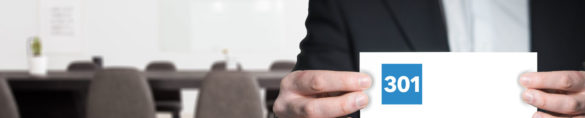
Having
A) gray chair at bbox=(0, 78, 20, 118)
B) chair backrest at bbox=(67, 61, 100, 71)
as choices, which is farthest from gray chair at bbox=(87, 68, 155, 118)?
chair backrest at bbox=(67, 61, 100, 71)

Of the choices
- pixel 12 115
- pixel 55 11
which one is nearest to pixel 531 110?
pixel 12 115

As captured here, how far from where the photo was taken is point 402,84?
810mm

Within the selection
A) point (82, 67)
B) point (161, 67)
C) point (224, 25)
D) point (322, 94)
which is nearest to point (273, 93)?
point (161, 67)

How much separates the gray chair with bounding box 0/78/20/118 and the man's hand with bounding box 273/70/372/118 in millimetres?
3020

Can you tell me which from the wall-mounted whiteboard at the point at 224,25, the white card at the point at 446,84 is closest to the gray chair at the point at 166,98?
the wall-mounted whiteboard at the point at 224,25

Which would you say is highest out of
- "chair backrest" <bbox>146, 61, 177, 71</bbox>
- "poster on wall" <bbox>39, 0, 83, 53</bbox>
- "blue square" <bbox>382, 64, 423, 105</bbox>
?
"poster on wall" <bbox>39, 0, 83, 53</bbox>

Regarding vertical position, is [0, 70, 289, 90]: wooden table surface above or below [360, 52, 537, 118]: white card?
below

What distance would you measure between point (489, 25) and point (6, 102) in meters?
3.23

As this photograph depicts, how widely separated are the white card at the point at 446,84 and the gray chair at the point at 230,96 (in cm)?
240

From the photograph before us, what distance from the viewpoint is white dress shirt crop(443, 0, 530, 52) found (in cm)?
108

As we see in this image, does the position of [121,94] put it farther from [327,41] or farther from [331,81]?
[331,81]

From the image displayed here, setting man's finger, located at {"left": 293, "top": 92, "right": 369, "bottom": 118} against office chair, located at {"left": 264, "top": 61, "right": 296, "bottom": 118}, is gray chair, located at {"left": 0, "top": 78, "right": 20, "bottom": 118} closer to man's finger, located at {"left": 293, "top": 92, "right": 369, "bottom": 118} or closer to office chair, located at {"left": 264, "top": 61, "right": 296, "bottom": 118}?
office chair, located at {"left": 264, "top": 61, "right": 296, "bottom": 118}

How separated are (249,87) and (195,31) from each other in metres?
3.69

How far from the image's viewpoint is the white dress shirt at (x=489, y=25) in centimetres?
108
